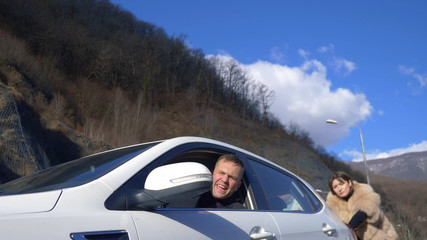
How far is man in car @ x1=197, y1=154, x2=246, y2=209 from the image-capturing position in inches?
106

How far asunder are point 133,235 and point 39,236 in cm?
39

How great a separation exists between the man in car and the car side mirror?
3.16ft

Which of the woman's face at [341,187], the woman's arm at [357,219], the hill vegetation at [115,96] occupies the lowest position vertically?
the woman's arm at [357,219]

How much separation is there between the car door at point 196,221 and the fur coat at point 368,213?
2.32m

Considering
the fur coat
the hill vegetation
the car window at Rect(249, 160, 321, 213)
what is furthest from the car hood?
the hill vegetation

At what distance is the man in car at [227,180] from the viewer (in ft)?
8.86

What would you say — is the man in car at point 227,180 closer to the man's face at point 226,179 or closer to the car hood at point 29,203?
the man's face at point 226,179

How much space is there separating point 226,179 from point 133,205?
41.1 inches

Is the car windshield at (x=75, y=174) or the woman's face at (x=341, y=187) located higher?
the woman's face at (x=341, y=187)

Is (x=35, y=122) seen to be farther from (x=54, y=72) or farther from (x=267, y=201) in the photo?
(x=54, y=72)

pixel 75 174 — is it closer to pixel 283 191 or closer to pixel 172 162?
pixel 172 162

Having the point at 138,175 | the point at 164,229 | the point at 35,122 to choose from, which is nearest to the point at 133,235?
the point at 164,229

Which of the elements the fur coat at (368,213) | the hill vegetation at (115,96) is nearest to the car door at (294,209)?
the fur coat at (368,213)

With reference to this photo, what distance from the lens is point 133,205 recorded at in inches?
70.2
